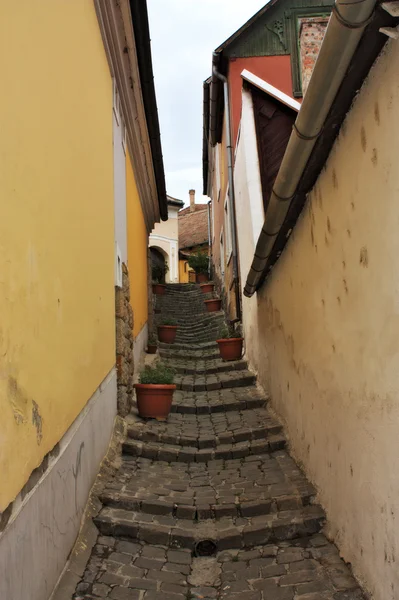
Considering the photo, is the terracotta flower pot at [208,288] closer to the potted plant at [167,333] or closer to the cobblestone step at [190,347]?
the potted plant at [167,333]

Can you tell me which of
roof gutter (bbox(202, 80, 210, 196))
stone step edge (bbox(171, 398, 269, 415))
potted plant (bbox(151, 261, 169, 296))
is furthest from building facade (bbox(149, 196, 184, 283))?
stone step edge (bbox(171, 398, 269, 415))

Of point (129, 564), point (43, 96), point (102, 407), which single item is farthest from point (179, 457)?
point (43, 96)

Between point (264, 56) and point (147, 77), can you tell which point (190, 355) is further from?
point (264, 56)

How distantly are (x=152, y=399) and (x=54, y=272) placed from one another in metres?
3.76

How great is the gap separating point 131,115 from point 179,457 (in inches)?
178

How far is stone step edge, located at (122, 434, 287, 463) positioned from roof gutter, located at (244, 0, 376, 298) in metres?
2.64

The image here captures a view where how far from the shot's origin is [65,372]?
2.91m

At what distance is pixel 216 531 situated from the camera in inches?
151

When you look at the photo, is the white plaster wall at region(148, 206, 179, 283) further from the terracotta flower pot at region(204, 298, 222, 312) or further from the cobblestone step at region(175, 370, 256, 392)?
the cobblestone step at region(175, 370, 256, 392)

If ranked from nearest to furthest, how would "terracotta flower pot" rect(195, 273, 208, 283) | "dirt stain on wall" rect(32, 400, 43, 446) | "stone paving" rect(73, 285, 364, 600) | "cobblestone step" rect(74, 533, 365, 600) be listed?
"dirt stain on wall" rect(32, 400, 43, 446)
"cobblestone step" rect(74, 533, 365, 600)
"stone paving" rect(73, 285, 364, 600)
"terracotta flower pot" rect(195, 273, 208, 283)

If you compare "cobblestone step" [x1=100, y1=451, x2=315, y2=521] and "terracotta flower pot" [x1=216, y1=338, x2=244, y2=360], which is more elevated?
"terracotta flower pot" [x1=216, y1=338, x2=244, y2=360]

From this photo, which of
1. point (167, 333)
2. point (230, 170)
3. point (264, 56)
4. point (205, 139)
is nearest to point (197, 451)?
point (167, 333)

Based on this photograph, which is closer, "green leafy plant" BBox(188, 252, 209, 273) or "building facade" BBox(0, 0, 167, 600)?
"building facade" BBox(0, 0, 167, 600)

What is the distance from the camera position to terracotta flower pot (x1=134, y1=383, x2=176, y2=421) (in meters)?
6.23
